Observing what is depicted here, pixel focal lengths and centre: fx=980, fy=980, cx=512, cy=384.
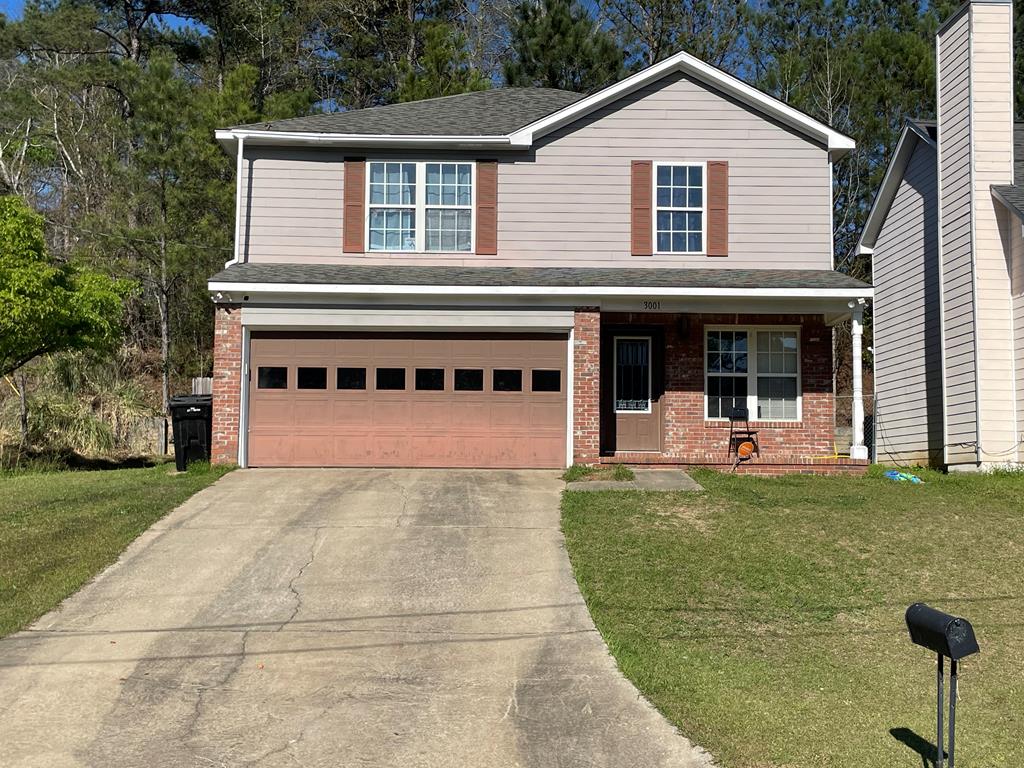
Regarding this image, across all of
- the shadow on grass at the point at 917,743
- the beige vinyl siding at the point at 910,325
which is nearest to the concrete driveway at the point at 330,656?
the shadow on grass at the point at 917,743

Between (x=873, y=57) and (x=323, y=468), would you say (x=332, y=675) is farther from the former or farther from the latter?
(x=873, y=57)

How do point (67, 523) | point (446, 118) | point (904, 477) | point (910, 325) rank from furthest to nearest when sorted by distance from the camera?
point (910, 325) → point (446, 118) → point (904, 477) → point (67, 523)

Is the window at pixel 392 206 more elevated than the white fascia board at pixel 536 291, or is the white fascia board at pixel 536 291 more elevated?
the window at pixel 392 206

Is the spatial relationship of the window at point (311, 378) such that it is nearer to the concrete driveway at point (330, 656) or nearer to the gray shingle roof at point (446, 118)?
the concrete driveway at point (330, 656)

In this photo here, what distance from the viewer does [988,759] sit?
5359mm

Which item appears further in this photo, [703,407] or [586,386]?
[703,407]

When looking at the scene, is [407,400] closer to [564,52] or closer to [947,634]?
[947,634]

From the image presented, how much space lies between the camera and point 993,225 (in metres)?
15.6

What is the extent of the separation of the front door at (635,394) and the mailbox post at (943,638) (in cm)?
1151

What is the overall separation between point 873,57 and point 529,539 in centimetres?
2453

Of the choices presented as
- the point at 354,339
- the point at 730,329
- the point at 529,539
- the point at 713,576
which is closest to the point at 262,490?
the point at 354,339

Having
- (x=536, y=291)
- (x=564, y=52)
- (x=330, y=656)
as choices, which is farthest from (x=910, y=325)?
(x=330, y=656)

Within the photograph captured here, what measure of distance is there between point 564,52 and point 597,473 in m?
18.0

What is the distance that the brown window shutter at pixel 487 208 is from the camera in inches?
640
